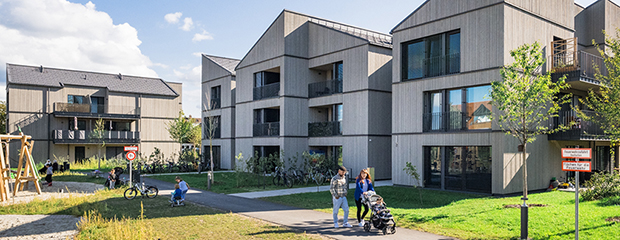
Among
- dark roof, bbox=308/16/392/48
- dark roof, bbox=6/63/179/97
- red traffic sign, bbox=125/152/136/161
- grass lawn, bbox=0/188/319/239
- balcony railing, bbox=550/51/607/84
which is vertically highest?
dark roof, bbox=308/16/392/48

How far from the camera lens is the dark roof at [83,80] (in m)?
41.7

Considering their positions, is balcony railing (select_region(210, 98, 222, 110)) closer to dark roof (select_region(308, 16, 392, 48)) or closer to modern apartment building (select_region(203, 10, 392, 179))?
modern apartment building (select_region(203, 10, 392, 179))

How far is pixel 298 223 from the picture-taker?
481 inches

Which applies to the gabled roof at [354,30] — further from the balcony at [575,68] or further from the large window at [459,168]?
the large window at [459,168]

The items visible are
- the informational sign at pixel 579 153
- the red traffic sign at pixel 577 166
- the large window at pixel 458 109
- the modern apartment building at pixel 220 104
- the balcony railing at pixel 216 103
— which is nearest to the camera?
the red traffic sign at pixel 577 166

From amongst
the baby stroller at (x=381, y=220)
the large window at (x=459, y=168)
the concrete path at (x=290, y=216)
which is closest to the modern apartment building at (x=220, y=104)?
the concrete path at (x=290, y=216)

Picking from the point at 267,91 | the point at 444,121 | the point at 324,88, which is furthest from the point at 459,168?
the point at 267,91

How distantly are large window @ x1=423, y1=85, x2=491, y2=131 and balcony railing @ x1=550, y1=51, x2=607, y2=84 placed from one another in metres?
3.69

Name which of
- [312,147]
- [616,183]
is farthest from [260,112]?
[616,183]

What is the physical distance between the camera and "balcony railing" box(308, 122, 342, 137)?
26484 mm

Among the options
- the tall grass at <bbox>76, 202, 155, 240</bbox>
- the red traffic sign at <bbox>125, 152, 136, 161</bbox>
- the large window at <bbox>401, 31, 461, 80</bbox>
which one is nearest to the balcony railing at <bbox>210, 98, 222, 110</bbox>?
the red traffic sign at <bbox>125, 152, 136, 161</bbox>

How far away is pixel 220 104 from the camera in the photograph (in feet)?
119

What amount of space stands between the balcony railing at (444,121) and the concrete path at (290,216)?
851 centimetres

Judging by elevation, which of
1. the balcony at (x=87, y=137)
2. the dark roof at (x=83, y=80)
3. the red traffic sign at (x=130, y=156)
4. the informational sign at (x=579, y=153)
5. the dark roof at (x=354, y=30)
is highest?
the dark roof at (x=354, y=30)
